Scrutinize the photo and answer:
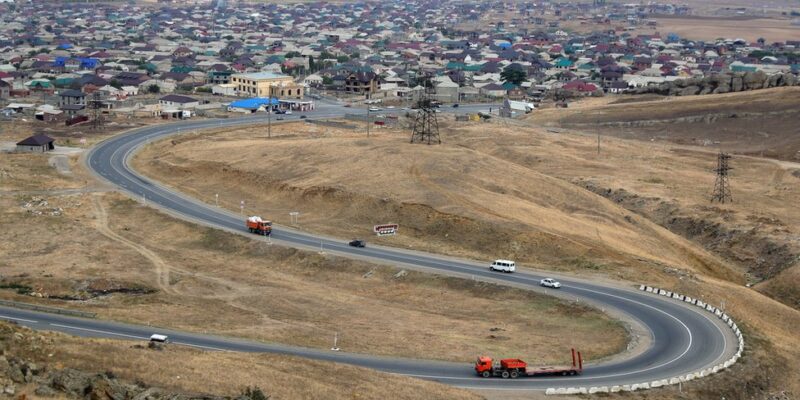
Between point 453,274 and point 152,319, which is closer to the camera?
point 152,319

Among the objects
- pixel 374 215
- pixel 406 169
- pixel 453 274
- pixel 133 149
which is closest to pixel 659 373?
pixel 453 274

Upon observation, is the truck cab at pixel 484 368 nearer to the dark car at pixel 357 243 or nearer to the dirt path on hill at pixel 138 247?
the dirt path on hill at pixel 138 247

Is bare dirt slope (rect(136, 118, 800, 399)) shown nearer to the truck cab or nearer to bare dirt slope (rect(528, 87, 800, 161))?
the truck cab

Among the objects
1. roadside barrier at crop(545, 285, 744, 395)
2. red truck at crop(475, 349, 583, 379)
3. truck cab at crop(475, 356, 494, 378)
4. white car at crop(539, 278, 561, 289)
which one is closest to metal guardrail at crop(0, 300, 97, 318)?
truck cab at crop(475, 356, 494, 378)

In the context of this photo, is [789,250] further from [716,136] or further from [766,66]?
[766,66]

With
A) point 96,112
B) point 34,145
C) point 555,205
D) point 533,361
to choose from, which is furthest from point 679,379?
point 96,112

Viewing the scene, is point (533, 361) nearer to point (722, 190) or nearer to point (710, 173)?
point (722, 190)
